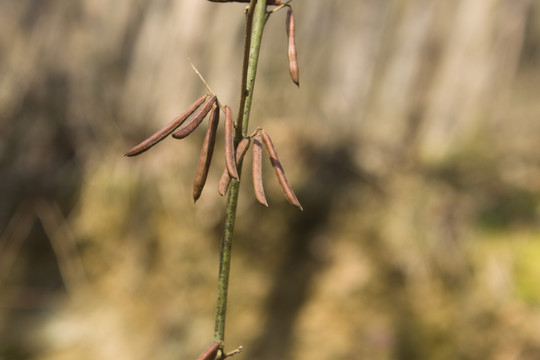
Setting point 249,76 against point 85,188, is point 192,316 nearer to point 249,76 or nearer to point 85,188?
point 85,188

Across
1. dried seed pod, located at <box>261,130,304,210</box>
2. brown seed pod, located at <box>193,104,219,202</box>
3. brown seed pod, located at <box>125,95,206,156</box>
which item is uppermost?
brown seed pod, located at <box>125,95,206,156</box>

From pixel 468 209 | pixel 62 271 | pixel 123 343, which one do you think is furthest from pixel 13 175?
pixel 468 209

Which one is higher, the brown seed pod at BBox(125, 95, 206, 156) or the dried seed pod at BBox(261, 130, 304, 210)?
the brown seed pod at BBox(125, 95, 206, 156)

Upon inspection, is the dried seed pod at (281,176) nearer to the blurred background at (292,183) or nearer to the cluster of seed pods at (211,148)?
the cluster of seed pods at (211,148)

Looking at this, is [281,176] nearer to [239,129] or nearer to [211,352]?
[239,129]

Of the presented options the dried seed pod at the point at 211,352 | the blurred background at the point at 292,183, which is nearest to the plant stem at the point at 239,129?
the dried seed pod at the point at 211,352

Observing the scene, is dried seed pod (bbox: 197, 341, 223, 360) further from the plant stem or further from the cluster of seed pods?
the cluster of seed pods

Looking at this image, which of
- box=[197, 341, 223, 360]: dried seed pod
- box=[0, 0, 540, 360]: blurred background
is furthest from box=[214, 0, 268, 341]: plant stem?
box=[0, 0, 540, 360]: blurred background

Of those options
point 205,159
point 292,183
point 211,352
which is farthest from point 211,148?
point 292,183
